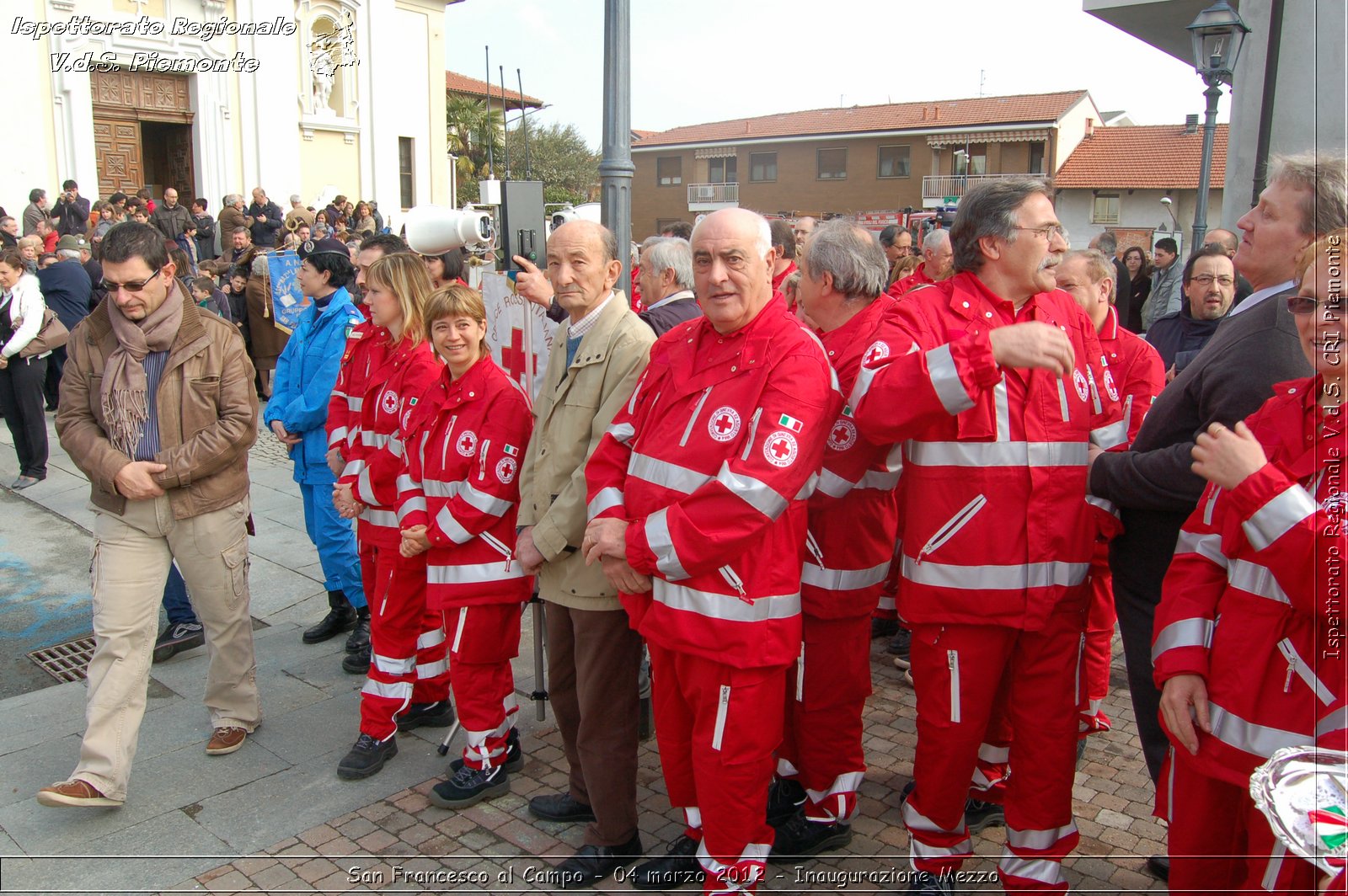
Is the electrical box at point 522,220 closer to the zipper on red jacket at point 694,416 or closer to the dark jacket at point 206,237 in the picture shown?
the zipper on red jacket at point 694,416

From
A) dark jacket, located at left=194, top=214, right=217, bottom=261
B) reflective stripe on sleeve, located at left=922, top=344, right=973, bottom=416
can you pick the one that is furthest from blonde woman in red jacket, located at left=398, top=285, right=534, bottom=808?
dark jacket, located at left=194, top=214, right=217, bottom=261

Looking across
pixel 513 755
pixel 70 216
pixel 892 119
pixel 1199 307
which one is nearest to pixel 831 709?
pixel 513 755

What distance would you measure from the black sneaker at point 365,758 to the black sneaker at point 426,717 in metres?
0.34

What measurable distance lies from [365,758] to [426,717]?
0.52 m

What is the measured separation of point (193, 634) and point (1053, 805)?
477cm

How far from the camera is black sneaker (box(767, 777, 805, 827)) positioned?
3.64m

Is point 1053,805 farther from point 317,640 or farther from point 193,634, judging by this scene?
point 193,634

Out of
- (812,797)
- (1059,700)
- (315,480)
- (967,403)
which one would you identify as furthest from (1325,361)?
(315,480)

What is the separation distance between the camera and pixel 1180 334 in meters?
5.64

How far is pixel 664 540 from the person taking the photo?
2.82m

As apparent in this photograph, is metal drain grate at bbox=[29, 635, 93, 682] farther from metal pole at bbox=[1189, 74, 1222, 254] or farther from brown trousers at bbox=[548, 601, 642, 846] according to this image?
metal pole at bbox=[1189, 74, 1222, 254]

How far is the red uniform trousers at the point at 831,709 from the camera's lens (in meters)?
3.41

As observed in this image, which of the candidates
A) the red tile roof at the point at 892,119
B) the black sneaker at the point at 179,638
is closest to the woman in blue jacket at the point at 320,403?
the black sneaker at the point at 179,638

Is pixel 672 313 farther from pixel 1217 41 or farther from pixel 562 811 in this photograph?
pixel 1217 41
